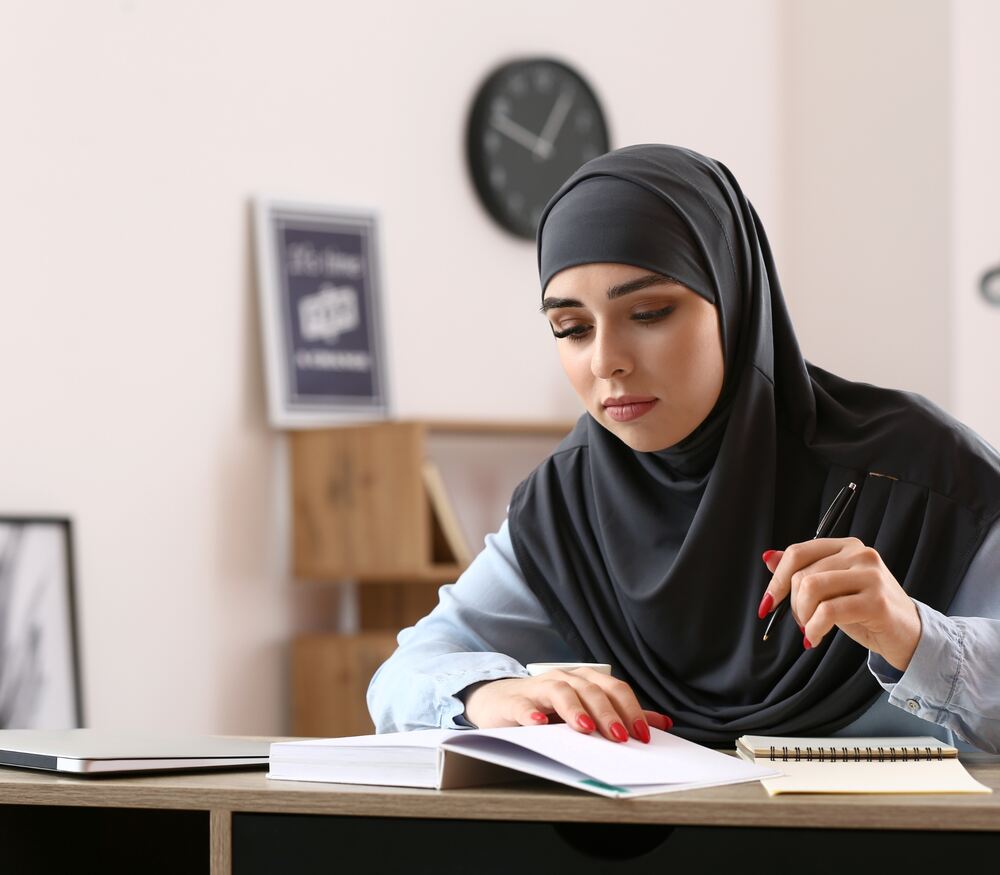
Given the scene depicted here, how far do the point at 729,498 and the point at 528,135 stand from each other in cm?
264

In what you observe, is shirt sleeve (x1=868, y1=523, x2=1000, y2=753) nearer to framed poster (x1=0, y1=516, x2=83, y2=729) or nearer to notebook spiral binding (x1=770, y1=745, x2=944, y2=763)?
notebook spiral binding (x1=770, y1=745, x2=944, y2=763)

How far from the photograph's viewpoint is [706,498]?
1411 millimetres

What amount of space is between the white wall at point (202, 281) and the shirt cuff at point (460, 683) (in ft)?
6.04

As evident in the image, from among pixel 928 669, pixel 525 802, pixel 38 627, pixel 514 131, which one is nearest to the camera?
pixel 525 802

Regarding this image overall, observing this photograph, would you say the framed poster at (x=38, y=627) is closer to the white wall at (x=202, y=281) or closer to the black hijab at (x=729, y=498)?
the white wall at (x=202, y=281)

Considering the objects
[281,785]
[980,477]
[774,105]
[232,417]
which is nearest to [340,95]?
[232,417]

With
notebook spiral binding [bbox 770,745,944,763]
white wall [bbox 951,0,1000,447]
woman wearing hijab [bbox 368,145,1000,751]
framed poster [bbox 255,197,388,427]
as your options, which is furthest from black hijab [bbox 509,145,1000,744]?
white wall [bbox 951,0,1000,447]

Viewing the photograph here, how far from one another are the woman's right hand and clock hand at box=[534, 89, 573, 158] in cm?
283

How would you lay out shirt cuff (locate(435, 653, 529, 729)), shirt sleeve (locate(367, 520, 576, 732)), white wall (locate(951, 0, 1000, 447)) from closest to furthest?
1. shirt cuff (locate(435, 653, 529, 729))
2. shirt sleeve (locate(367, 520, 576, 732))
3. white wall (locate(951, 0, 1000, 447))

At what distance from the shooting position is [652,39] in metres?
4.17

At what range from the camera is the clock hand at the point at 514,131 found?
12.5ft

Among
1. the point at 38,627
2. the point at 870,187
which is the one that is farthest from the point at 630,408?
the point at 870,187

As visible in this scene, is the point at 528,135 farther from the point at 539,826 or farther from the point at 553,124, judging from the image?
the point at 539,826

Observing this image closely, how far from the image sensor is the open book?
951 millimetres
